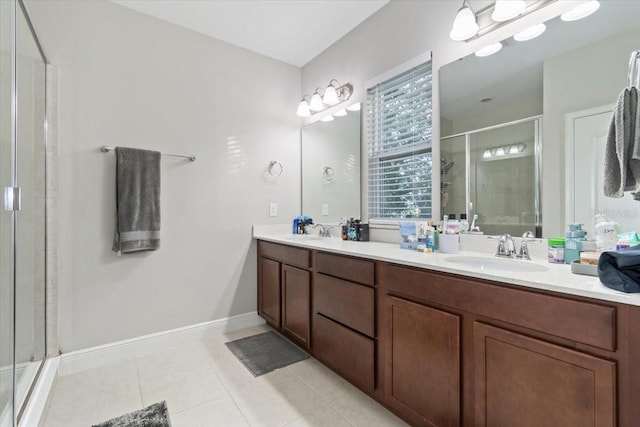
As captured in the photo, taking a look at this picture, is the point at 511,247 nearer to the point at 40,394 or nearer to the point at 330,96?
the point at 330,96

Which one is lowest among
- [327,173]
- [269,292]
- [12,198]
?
[269,292]

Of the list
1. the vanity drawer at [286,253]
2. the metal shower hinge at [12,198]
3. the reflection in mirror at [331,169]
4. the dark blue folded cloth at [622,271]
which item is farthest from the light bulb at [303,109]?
the dark blue folded cloth at [622,271]

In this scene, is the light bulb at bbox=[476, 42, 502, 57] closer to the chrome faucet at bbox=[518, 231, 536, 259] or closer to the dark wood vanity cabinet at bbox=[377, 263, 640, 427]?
the chrome faucet at bbox=[518, 231, 536, 259]

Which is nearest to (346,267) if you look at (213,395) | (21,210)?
(213,395)

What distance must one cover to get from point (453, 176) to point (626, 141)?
84 cm

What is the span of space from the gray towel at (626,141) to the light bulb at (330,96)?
196 cm

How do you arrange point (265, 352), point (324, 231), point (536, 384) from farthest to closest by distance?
point (324, 231), point (265, 352), point (536, 384)

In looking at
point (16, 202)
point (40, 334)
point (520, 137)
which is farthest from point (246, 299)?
point (520, 137)

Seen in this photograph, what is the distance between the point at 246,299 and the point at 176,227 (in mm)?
919

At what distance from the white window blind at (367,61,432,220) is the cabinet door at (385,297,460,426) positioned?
2.71ft

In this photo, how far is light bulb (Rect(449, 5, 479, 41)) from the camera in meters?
1.60

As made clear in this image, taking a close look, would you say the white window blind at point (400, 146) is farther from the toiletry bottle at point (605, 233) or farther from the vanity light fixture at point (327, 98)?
the toiletry bottle at point (605, 233)

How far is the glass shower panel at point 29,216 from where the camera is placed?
1503mm

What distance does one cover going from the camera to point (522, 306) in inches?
38.9
